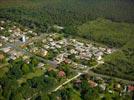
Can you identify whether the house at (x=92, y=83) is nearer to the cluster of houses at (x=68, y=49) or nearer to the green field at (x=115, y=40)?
the green field at (x=115, y=40)

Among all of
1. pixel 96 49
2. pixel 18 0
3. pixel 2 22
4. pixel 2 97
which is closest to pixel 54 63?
pixel 96 49

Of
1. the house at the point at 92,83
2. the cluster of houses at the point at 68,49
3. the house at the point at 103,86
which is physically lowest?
the house at the point at 103,86

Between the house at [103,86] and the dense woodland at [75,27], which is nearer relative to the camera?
the dense woodland at [75,27]

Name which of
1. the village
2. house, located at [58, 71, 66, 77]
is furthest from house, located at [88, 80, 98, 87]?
house, located at [58, 71, 66, 77]

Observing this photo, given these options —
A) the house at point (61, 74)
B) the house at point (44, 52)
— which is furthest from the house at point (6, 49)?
the house at point (61, 74)

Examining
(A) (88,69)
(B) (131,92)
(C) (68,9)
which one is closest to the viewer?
(B) (131,92)

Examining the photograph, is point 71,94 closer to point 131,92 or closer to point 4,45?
point 131,92

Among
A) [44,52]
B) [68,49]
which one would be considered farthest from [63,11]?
[44,52]

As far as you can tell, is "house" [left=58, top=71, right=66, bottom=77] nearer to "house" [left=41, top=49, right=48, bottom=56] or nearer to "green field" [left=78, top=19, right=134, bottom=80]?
"green field" [left=78, top=19, right=134, bottom=80]
